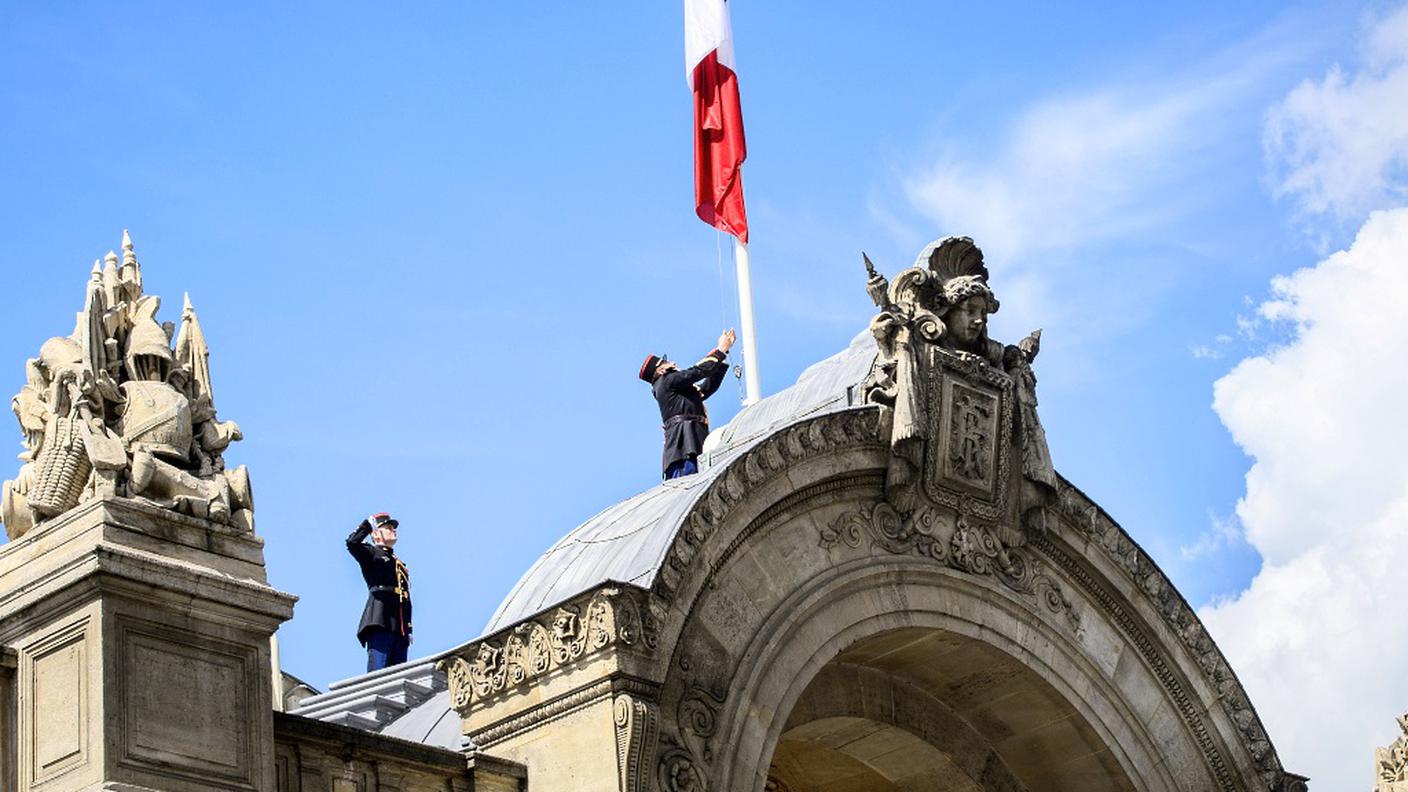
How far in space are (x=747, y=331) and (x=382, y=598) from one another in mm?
4381

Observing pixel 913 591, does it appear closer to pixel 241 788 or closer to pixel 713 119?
pixel 241 788

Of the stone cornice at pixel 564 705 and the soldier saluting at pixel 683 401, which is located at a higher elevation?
the soldier saluting at pixel 683 401

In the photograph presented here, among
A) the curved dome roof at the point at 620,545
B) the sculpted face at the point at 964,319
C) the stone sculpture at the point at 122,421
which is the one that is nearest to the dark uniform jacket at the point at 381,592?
the curved dome roof at the point at 620,545

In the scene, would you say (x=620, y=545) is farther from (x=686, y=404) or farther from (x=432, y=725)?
(x=686, y=404)

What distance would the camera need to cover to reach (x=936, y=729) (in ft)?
71.2

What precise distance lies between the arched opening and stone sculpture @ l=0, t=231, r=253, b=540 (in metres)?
6.23

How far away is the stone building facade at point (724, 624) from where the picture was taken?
14.8 m

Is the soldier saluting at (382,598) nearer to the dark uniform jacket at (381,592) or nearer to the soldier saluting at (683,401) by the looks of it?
the dark uniform jacket at (381,592)

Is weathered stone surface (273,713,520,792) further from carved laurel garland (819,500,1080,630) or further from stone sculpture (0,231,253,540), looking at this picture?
carved laurel garland (819,500,1080,630)

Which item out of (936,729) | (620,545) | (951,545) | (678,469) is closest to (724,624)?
(620,545)

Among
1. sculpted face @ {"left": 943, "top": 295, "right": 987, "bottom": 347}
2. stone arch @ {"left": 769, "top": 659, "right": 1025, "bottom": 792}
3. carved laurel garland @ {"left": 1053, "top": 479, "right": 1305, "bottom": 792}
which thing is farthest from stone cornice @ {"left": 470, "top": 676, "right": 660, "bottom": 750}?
carved laurel garland @ {"left": 1053, "top": 479, "right": 1305, "bottom": 792}

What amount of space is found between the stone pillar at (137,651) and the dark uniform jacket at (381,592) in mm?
7915

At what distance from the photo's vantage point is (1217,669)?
22.5 m

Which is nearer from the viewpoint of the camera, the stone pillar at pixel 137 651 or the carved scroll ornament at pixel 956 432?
the stone pillar at pixel 137 651
